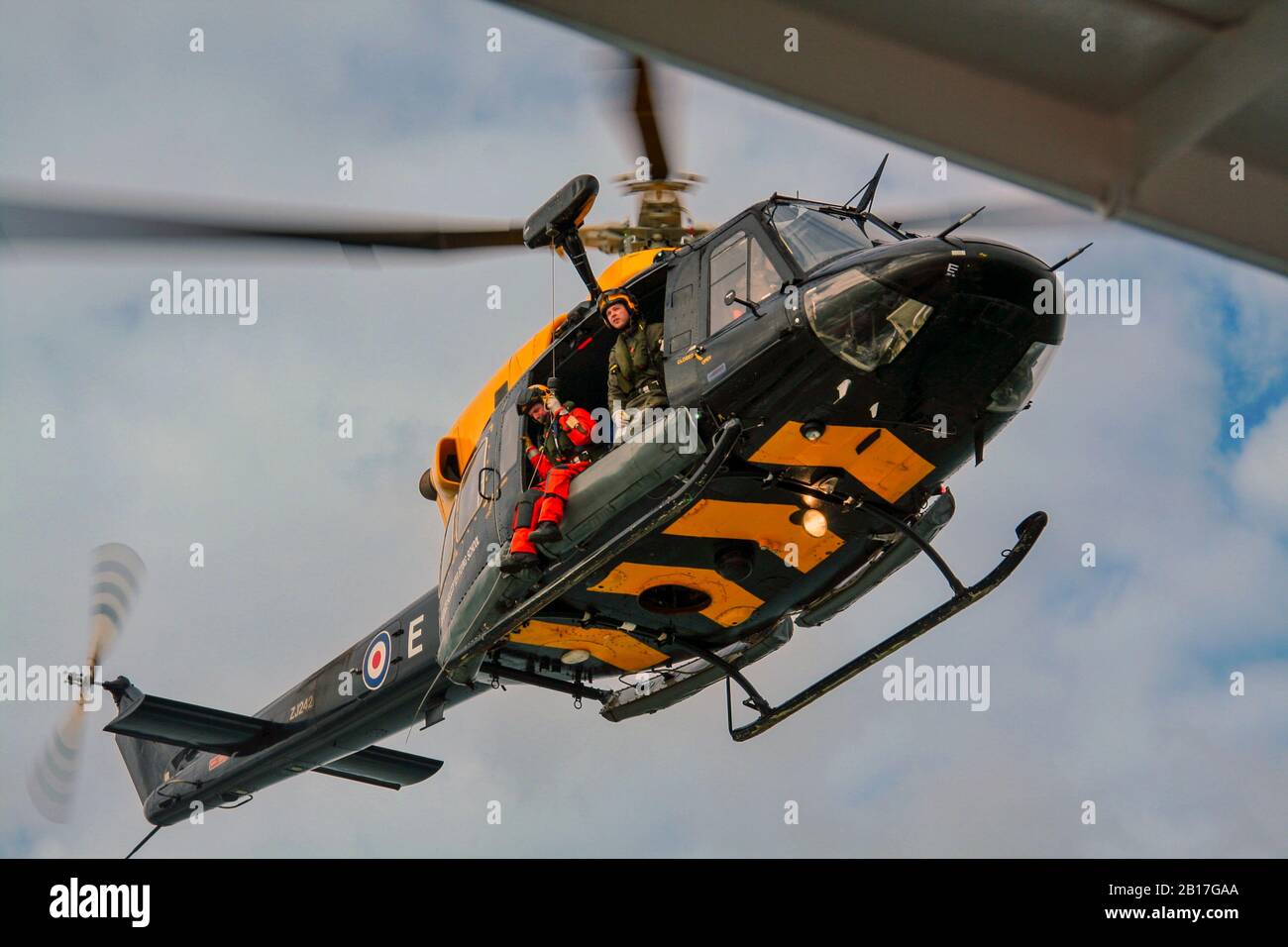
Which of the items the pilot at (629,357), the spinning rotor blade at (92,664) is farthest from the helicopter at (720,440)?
the spinning rotor blade at (92,664)

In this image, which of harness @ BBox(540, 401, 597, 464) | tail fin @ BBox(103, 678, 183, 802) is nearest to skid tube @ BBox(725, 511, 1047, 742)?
harness @ BBox(540, 401, 597, 464)

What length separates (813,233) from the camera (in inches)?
333

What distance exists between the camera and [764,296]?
8.20 metres

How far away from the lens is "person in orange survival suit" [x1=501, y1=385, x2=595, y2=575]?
29.1 feet

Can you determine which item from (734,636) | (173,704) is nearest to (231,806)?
(173,704)

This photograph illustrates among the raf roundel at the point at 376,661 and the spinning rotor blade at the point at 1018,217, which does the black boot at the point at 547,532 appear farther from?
the raf roundel at the point at 376,661

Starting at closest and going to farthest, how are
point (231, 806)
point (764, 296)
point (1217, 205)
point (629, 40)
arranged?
point (629, 40) < point (1217, 205) < point (764, 296) < point (231, 806)

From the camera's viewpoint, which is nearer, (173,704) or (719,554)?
(719,554)

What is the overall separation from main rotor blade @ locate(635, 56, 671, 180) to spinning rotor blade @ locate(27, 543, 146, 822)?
7931 millimetres

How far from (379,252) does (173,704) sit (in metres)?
5.65

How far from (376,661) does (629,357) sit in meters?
4.41

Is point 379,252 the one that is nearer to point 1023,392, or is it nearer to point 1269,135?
point 1023,392

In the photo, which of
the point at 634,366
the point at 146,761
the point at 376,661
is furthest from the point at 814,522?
the point at 146,761

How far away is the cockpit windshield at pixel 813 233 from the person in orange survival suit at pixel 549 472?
5.73 ft
